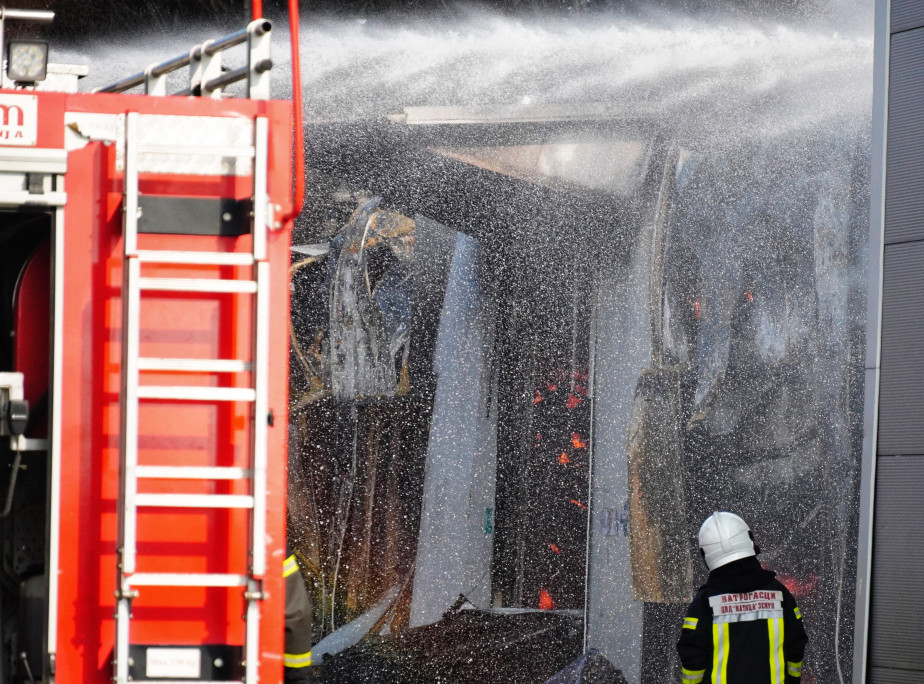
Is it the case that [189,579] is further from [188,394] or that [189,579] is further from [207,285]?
[207,285]

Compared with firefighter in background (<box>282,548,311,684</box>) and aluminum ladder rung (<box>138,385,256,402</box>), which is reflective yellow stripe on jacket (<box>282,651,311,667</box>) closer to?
firefighter in background (<box>282,548,311,684</box>)

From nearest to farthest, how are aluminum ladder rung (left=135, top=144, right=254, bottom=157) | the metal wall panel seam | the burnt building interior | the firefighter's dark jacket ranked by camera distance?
aluminum ladder rung (left=135, top=144, right=254, bottom=157) → the firefighter's dark jacket → the metal wall panel seam → the burnt building interior

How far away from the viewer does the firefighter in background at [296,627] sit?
11.0ft

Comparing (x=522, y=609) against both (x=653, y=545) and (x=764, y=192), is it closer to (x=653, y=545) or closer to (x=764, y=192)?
(x=653, y=545)

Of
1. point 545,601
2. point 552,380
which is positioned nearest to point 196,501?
point 552,380

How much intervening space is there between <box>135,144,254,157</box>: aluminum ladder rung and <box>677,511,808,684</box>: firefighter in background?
8.15 feet

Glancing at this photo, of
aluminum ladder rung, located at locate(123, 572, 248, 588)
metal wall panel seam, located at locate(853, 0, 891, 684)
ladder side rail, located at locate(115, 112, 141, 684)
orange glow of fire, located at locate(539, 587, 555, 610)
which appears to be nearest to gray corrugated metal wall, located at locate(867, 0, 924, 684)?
metal wall panel seam, located at locate(853, 0, 891, 684)

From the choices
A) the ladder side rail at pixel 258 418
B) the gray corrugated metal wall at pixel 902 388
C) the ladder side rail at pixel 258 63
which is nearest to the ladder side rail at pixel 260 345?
the ladder side rail at pixel 258 418

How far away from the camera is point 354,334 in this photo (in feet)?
23.3

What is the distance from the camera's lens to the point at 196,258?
8.61 feet

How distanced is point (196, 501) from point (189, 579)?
0.62 feet

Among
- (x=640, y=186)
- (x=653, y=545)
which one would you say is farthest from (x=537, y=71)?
(x=653, y=545)

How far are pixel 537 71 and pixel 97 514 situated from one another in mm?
5417

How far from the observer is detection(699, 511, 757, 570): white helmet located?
4.20 m
